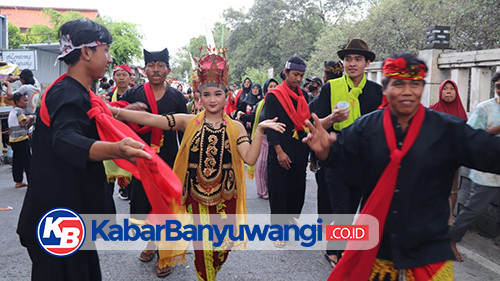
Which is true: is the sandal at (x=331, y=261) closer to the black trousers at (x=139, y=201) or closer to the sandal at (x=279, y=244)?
the sandal at (x=279, y=244)

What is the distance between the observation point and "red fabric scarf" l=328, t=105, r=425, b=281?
242 cm

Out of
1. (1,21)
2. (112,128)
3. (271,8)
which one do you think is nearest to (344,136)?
(112,128)

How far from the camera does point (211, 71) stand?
3684 millimetres

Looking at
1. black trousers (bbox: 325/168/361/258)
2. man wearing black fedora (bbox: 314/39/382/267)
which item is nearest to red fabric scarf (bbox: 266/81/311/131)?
man wearing black fedora (bbox: 314/39/382/267)

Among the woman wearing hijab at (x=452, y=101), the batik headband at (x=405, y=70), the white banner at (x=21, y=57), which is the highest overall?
the white banner at (x=21, y=57)

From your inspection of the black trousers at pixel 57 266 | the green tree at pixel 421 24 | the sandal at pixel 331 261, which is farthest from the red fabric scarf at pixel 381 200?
the green tree at pixel 421 24

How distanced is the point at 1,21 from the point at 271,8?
65.6 feet

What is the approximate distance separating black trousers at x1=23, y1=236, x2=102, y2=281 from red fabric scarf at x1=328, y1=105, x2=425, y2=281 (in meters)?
1.50

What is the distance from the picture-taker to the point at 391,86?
2525mm

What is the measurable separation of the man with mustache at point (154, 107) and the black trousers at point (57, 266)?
2.08m

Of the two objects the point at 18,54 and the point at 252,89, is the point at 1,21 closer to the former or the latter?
the point at 18,54

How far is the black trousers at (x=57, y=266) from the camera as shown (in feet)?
8.09

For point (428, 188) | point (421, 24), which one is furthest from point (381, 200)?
point (421, 24)

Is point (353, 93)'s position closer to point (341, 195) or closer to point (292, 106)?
point (292, 106)
